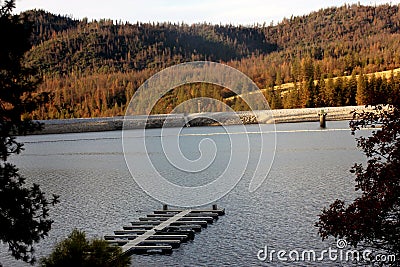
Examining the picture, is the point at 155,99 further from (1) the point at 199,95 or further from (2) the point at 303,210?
(2) the point at 303,210

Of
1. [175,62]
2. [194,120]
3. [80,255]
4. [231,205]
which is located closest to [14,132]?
[80,255]

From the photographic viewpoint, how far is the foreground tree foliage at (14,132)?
10.4 metres

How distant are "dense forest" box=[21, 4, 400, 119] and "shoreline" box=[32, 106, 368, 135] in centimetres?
317

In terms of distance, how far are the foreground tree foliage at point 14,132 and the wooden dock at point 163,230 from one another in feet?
16.1

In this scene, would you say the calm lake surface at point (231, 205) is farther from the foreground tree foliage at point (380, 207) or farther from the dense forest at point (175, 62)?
the dense forest at point (175, 62)

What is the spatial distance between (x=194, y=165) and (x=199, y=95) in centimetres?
7001

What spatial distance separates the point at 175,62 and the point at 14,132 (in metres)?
161

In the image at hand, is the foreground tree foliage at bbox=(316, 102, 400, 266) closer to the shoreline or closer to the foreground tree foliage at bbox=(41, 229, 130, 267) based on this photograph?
the foreground tree foliage at bbox=(41, 229, 130, 267)

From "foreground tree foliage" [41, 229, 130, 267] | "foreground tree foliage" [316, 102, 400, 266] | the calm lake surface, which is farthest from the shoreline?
"foreground tree foliage" [41, 229, 130, 267]

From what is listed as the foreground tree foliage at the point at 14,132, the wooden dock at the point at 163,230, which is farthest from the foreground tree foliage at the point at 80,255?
the wooden dock at the point at 163,230

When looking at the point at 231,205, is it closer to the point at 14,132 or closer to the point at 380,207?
the point at 14,132

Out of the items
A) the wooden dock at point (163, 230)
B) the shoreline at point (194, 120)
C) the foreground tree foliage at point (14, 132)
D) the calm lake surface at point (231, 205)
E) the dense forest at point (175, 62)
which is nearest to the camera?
the foreground tree foliage at point (14, 132)

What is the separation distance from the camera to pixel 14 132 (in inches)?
424

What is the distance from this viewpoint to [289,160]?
3534 centimetres
